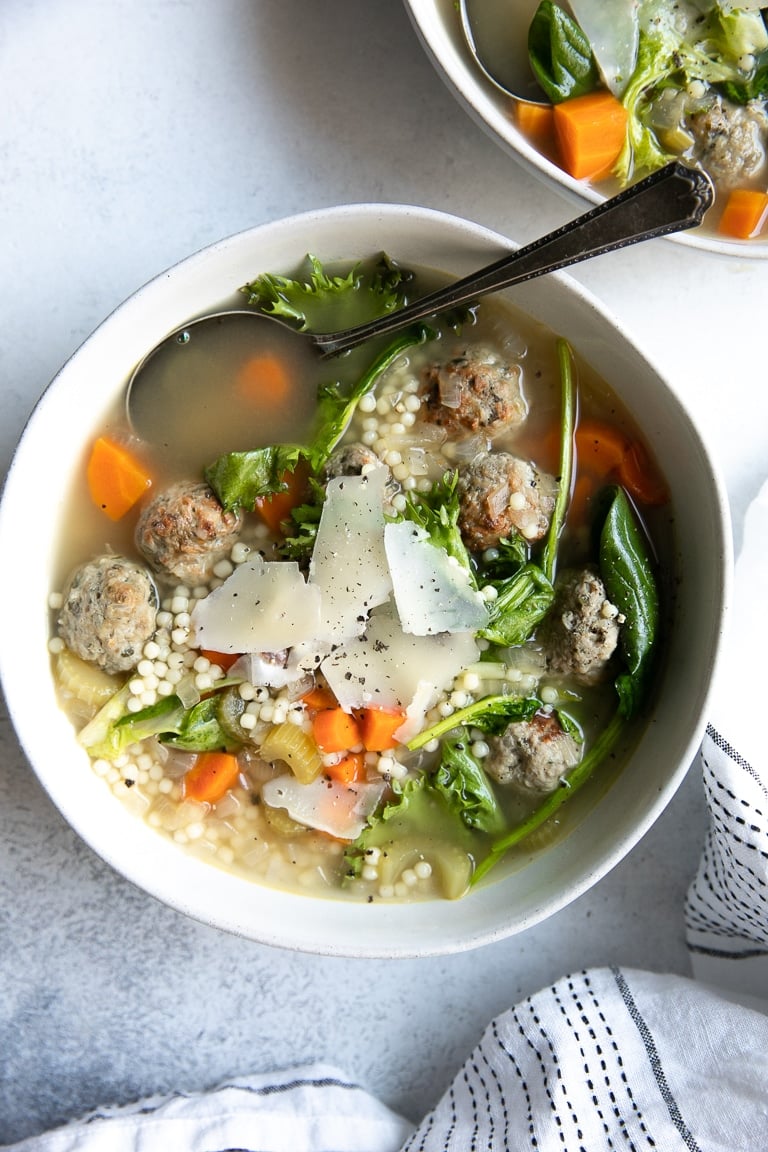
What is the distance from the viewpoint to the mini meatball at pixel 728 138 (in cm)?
290

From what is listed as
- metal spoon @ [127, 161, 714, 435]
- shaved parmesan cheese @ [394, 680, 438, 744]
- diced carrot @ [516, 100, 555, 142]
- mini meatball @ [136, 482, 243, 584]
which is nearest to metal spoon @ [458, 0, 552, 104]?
diced carrot @ [516, 100, 555, 142]

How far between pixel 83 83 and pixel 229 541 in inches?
56.1

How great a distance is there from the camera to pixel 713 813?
2910mm

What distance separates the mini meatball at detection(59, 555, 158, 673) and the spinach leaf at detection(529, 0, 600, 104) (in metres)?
1.76

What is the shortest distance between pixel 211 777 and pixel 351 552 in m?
0.76

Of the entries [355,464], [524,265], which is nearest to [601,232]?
[524,265]

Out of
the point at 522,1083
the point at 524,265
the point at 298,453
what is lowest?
the point at 522,1083

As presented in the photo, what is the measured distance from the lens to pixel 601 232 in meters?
2.41

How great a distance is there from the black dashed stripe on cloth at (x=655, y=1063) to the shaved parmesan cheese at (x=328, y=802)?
3.19 feet

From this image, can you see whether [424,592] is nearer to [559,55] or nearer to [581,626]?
[581,626]

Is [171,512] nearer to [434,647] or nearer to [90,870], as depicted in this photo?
[434,647]

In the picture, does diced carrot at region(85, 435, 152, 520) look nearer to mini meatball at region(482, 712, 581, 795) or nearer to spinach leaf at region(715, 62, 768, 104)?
mini meatball at region(482, 712, 581, 795)

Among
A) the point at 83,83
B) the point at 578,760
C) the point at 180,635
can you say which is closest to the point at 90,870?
the point at 180,635

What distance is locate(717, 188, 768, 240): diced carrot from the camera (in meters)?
2.94
